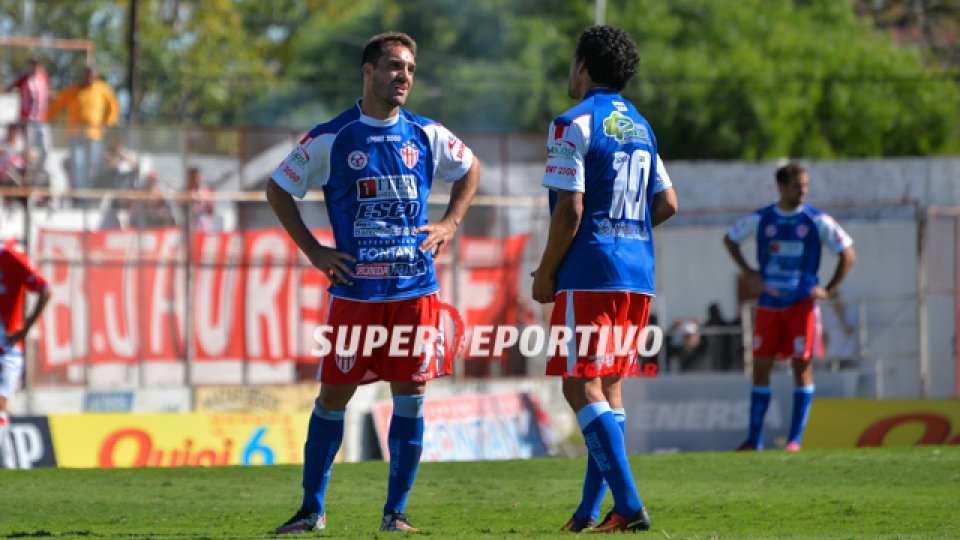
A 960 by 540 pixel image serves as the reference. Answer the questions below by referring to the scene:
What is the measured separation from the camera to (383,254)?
23.8 ft

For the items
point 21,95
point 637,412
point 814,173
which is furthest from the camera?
point 814,173

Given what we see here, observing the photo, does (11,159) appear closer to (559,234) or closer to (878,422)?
(878,422)

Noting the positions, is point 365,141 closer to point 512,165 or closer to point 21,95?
point 512,165

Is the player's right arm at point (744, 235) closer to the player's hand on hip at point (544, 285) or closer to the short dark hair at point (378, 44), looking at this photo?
the player's hand on hip at point (544, 285)

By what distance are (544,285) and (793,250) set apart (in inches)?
272

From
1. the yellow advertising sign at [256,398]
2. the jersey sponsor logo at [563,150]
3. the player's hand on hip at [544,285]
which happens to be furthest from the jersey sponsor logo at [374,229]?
the yellow advertising sign at [256,398]

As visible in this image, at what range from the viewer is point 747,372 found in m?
19.7

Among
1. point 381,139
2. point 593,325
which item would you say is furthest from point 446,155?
point 593,325

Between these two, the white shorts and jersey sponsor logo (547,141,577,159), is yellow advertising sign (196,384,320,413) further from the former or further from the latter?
jersey sponsor logo (547,141,577,159)

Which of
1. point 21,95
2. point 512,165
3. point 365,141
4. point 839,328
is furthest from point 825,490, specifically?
point 21,95

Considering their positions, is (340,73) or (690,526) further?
(340,73)

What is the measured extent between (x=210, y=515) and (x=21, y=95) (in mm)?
16496

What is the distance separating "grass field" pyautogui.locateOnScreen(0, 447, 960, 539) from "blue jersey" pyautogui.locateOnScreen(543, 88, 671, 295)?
4.08 ft

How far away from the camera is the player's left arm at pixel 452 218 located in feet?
24.1
